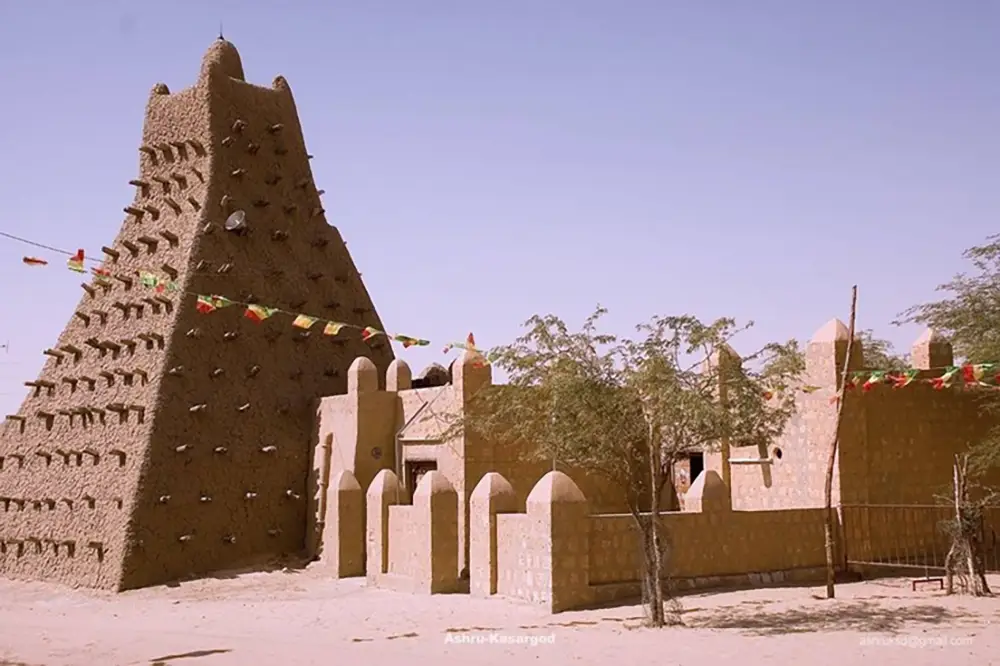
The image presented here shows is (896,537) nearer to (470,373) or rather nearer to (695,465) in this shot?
(695,465)

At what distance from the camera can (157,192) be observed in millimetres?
28844

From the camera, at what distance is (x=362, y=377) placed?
23.7 m

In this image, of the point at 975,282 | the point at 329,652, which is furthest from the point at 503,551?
the point at 975,282

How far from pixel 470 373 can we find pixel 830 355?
21.7 ft

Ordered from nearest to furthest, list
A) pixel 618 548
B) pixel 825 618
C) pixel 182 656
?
pixel 182 656
pixel 825 618
pixel 618 548

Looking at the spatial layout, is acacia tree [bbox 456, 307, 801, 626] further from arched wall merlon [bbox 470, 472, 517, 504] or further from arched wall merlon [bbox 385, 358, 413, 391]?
arched wall merlon [bbox 385, 358, 413, 391]

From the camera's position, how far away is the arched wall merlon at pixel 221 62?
28420 millimetres

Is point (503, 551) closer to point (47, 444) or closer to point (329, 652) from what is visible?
point (329, 652)

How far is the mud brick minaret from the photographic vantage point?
2431 cm

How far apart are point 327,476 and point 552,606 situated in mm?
9847

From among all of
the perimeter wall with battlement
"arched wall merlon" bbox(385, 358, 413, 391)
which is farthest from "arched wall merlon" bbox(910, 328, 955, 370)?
"arched wall merlon" bbox(385, 358, 413, 391)

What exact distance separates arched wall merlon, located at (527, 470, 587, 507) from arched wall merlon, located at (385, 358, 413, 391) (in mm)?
8301

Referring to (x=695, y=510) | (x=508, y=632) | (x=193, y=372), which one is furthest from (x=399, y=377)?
(x=508, y=632)

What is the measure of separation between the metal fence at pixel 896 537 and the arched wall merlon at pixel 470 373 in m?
6.98
